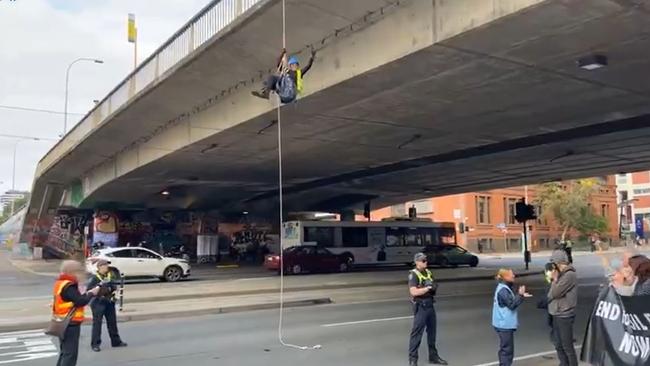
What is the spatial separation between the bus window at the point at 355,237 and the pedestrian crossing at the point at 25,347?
24.6 meters

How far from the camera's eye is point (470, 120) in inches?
698

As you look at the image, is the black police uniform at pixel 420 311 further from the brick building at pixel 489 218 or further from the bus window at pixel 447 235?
the brick building at pixel 489 218

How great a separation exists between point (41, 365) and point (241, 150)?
46.1 ft

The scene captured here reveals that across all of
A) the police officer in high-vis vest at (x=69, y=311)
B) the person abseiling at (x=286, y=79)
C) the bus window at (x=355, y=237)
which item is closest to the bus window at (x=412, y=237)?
the bus window at (x=355, y=237)

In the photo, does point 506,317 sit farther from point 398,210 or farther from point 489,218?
point 398,210

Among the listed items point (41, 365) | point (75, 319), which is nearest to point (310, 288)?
point (41, 365)

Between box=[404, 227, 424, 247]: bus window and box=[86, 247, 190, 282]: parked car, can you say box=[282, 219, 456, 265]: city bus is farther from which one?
box=[86, 247, 190, 282]: parked car

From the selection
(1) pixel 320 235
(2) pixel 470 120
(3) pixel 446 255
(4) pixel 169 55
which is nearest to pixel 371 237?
(1) pixel 320 235

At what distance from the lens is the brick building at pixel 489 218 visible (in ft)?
225

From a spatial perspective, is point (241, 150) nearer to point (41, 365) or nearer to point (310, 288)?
point (310, 288)

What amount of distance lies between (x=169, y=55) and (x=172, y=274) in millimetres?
12014

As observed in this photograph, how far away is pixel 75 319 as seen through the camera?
7.19 meters

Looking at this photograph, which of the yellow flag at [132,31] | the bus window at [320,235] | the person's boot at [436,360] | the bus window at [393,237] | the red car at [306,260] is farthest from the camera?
the bus window at [393,237]

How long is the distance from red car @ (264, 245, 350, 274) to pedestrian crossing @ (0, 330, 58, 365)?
1911cm
